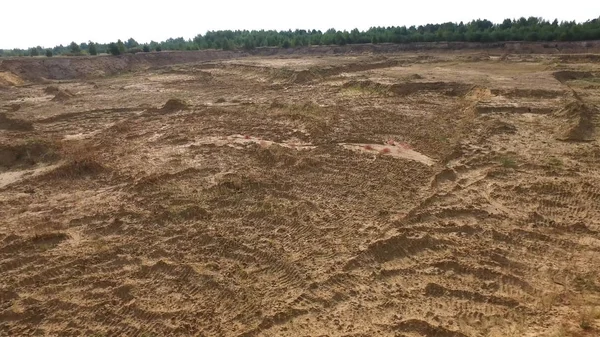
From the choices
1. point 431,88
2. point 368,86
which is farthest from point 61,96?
point 431,88

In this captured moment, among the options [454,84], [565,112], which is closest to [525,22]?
[454,84]

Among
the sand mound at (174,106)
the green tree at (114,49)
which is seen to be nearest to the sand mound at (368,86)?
the sand mound at (174,106)

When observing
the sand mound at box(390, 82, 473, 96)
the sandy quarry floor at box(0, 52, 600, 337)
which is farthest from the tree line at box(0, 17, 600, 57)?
the sandy quarry floor at box(0, 52, 600, 337)

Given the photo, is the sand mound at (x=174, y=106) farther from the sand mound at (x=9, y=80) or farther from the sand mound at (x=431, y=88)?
the sand mound at (x=9, y=80)

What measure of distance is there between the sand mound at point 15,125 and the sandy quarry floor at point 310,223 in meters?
0.07

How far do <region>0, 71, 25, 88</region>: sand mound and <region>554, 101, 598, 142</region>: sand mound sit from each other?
29683 mm

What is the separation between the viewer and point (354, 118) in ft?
45.2

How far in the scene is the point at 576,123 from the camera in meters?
11.2

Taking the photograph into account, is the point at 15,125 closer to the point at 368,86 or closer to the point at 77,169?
the point at 77,169

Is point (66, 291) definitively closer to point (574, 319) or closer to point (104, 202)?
point (104, 202)

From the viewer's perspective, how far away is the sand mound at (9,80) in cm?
2597

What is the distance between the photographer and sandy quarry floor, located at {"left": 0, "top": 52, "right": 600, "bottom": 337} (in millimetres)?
5133

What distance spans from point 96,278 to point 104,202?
9.26ft

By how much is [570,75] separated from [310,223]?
19638 mm
